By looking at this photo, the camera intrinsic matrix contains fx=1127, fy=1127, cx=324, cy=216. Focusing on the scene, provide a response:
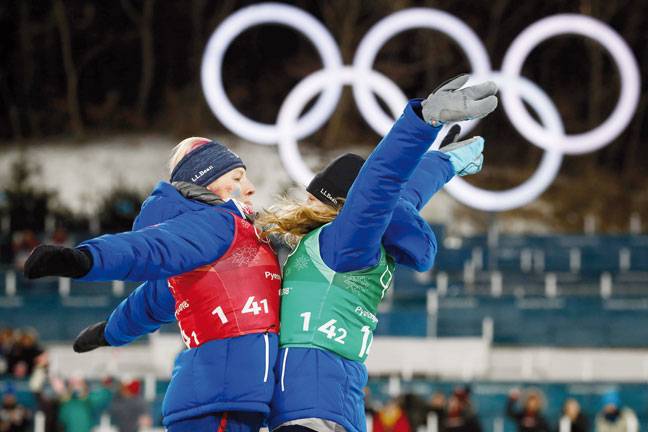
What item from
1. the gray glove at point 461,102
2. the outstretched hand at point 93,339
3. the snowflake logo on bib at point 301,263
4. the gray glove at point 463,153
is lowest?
the outstretched hand at point 93,339

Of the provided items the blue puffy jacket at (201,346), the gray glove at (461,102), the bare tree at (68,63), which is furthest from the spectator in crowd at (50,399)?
the bare tree at (68,63)

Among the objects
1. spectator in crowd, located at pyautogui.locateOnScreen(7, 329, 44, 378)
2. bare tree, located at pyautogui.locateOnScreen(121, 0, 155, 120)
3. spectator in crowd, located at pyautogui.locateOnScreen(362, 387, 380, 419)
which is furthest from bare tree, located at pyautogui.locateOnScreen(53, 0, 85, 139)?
spectator in crowd, located at pyautogui.locateOnScreen(362, 387, 380, 419)

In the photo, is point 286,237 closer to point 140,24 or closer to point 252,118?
point 252,118

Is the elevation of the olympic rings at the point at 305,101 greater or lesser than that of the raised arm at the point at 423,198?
greater

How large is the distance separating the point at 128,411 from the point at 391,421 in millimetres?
2506

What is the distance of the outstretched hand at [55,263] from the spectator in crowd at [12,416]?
8406 millimetres

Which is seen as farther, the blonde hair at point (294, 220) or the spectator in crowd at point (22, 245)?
the spectator in crowd at point (22, 245)

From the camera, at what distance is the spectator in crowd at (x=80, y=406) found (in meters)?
10.9

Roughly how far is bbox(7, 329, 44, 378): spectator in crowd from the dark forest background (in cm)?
773

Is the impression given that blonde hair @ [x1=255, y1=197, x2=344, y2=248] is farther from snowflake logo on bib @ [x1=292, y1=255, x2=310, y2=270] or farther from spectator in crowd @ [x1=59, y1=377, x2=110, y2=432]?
spectator in crowd @ [x1=59, y1=377, x2=110, y2=432]

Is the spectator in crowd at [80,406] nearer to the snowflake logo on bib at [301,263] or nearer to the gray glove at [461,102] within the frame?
the snowflake logo on bib at [301,263]

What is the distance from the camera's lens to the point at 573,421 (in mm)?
10609

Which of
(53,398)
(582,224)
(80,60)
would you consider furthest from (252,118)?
(53,398)

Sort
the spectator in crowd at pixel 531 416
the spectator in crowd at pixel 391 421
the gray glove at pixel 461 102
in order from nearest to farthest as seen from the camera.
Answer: the gray glove at pixel 461 102 < the spectator in crowd at pixel 391 421 < the spectator in crowd at pixel 531 416
